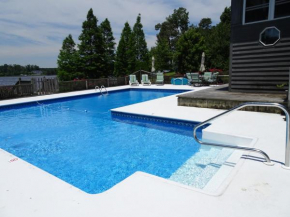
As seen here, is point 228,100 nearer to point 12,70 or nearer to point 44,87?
point 44,87

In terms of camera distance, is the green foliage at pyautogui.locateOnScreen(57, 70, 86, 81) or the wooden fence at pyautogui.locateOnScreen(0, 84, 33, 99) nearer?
the wooden fence at pyautogui.locateOnScreen(0, 84, 33, 99)

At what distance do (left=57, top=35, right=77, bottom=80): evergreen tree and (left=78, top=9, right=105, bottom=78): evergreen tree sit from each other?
3989 millimetres

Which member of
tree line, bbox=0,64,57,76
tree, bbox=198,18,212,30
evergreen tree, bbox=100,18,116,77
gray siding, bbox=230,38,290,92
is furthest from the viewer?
tree line, bbox=0,64,57,76

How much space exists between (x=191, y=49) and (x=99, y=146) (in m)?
21.8

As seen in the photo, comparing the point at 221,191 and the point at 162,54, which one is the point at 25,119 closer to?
the point at 221,191

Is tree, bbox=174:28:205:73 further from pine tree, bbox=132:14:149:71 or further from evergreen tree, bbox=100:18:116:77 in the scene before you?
evergreen tree, bbox=100:18:116:77

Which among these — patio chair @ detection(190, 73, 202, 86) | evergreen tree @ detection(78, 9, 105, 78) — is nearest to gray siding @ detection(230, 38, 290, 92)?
patio chair @ detection(190, 73, 202, 86)

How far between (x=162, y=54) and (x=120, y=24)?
7.59 m

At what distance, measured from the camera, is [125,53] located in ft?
83.1

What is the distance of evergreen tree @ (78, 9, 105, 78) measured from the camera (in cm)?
2362

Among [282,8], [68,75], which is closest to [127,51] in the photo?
[68,75]

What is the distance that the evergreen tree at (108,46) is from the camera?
83.1 feet

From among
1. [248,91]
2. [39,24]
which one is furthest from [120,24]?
[248,91]

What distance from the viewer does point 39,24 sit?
2053cm
